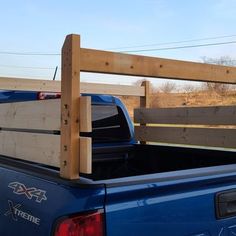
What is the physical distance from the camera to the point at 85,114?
2.13 meters

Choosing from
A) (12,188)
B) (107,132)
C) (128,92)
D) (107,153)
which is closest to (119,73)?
(12,188)

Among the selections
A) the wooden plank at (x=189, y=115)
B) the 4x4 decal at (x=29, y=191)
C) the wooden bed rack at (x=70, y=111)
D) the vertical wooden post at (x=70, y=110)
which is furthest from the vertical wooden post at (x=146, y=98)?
the vertical wooden post at (x=70, y=110)

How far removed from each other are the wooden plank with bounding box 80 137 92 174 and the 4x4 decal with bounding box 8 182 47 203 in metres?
0.25

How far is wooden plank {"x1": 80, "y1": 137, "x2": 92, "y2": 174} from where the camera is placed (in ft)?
6.97

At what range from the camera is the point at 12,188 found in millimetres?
2533

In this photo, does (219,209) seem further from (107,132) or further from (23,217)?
(107,132)

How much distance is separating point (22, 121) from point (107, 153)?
1.69 meters

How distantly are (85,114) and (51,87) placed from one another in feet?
13.5

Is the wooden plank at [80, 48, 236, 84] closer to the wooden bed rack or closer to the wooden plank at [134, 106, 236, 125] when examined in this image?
the wooden bed rack

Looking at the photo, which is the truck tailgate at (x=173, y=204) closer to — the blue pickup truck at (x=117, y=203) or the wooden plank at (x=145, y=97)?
the blue pickup truck at (x=117, y=203)

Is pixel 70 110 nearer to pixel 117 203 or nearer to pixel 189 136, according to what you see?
pixel 117 203

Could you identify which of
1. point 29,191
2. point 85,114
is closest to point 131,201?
point 85,114

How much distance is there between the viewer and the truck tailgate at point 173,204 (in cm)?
205

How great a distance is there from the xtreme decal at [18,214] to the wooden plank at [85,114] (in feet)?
Result: 1.70
